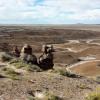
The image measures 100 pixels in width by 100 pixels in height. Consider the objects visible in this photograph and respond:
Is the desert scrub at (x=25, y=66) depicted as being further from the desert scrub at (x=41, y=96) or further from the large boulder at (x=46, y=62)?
the desert scrub at (x=41, y=96)

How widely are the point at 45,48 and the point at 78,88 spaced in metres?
10.3

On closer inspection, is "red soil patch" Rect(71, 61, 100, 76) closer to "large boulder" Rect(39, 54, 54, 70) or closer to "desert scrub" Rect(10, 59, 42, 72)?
"large boulder" Rect(39, 54, 54, 70)

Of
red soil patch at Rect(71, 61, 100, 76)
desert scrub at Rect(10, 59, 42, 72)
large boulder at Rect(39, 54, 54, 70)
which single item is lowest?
red soil patch at Rect(71, 61, 100, 76)

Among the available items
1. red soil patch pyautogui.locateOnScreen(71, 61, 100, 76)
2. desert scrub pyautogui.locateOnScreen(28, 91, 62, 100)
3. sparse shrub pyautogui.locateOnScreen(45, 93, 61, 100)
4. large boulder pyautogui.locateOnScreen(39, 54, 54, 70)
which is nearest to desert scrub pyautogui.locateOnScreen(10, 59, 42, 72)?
large boulder pyautogui.locateOnScreen(39, 54, 54, 70)

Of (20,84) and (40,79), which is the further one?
(40,79)

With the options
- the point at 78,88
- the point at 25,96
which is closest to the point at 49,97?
the point at 25,96

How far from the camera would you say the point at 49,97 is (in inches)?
586

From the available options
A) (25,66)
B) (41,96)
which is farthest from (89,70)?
(41,96)

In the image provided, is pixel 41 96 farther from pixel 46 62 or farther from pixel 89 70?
pixel 89 70

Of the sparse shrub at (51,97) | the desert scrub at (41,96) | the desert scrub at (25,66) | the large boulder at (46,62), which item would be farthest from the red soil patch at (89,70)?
the sparse shrub at (51,97)

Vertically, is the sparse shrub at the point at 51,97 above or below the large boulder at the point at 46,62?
above

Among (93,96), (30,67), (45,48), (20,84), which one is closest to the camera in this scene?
(93,96)

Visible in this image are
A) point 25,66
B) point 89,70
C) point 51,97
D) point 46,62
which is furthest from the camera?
point 89,70

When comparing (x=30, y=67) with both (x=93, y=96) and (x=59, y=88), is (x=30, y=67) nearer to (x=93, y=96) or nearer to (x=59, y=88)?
(x=59, y=88)
